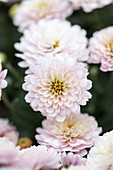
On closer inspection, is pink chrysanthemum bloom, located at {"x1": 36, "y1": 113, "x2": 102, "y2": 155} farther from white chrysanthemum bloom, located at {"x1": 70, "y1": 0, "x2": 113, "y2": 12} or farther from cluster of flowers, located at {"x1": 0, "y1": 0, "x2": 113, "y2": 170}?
white chrysanthemum bloom, located at {"x1": 70, "y1": 0, "x2": 113, "y2": 12}

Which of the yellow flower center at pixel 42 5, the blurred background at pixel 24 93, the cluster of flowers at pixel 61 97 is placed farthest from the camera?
the yellow flower center at pixel 42 5

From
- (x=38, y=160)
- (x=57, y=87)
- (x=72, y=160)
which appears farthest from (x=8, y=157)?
(x=57, y=87)

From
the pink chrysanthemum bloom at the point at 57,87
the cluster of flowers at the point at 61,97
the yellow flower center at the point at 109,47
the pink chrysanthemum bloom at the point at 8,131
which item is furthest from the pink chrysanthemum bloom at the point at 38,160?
the yellow flower center at the point at 109,47

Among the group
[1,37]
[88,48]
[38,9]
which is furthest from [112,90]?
[1,37]

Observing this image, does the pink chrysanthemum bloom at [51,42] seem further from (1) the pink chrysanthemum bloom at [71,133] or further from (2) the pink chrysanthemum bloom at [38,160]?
(2) the pink chrysanthemum bloom at [38,160]

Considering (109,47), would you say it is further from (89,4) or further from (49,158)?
(49,158)

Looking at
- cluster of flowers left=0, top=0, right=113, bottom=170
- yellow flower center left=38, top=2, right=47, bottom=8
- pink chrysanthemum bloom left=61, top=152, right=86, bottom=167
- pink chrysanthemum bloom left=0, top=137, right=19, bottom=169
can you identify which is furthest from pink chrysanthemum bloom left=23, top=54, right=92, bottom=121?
yellow flower center left=38, top=2, right=47, bottom=8

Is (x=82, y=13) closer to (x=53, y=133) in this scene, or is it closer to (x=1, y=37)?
(x=1, y=37)
